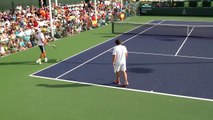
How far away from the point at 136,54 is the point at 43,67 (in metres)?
5.36

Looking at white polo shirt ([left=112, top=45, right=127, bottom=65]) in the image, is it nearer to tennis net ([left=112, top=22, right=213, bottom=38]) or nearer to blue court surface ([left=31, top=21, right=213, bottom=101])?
blue court surface ([left=31, top=21, right=213, bottom=101])

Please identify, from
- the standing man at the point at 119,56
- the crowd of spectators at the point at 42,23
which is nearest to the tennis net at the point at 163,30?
the crowd of spectators at the point at 42,23

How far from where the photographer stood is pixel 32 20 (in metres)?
22.4

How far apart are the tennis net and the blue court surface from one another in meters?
1.93

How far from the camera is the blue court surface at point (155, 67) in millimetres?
11938

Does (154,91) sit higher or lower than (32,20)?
lower

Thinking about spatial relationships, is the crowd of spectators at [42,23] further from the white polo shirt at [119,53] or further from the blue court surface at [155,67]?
the white polo shirt at [119,53]

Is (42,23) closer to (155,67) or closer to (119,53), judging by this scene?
(155,67)

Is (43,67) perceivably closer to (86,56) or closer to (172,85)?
(86,56)

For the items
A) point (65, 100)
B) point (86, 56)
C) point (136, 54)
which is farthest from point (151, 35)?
point (65, 100)

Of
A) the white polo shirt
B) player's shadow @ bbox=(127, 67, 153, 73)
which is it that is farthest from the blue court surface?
the white polo shirt

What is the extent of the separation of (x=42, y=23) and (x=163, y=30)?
9748 millimetres

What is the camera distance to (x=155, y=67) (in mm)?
14711

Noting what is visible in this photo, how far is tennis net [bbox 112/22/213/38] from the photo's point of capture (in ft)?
76.6
